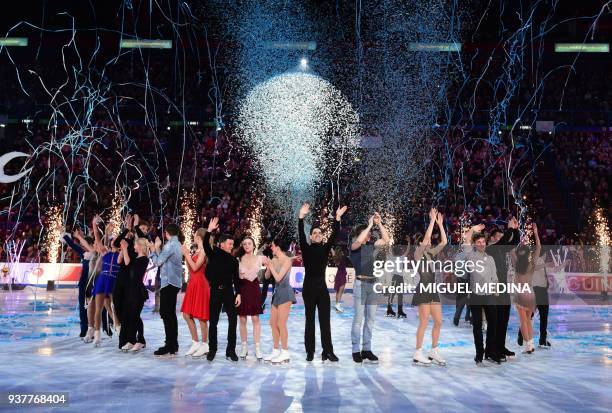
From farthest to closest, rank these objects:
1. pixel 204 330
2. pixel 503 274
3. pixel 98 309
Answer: pixel 98 309 → pixel 204 330 → pixel 503 274

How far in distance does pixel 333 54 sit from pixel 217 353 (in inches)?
1008

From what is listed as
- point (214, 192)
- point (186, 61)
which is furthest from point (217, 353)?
point (186, 61)

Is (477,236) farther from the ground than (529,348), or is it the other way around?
(477,236)

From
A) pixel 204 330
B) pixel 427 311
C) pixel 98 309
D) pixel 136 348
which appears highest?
pixel 427 311

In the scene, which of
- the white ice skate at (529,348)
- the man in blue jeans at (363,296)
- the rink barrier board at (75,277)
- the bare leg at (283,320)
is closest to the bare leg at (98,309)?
the bare leg at (283,320)

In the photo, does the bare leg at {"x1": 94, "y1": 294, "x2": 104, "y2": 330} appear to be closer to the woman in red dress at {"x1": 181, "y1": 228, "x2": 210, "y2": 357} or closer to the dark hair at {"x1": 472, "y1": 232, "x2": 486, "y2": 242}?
the woman in red dress at {"x1": 181, "y1": 228, "x2": 210, "y2": 357}

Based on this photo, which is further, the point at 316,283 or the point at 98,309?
the point at 98,309

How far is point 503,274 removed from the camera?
10023 mm

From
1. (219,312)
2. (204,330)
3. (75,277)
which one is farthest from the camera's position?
(75,277)

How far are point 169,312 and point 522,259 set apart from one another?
5012mm

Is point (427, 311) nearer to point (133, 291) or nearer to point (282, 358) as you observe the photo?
point (282, 358)

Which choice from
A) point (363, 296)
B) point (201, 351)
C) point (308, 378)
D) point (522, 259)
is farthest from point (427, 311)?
point (201, 351)

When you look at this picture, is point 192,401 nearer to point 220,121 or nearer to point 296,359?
point 296,359

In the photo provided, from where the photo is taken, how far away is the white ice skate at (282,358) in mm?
9380
